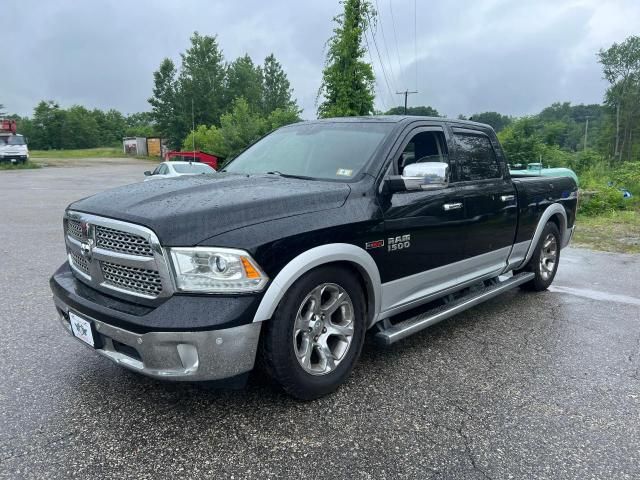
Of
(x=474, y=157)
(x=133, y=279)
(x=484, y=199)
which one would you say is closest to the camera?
(x=133, y=279)

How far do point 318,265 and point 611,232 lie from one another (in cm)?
945

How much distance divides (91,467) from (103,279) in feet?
3.38

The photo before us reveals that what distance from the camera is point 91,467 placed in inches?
97.0

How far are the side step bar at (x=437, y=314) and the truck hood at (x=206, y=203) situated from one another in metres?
1.02

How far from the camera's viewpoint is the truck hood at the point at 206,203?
2.63 metres

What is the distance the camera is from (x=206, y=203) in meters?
2.84

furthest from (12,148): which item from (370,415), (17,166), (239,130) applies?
(370,415)

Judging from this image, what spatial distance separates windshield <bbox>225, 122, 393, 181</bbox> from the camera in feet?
12.0

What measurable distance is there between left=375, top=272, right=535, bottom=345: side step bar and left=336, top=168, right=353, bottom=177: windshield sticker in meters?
1.14

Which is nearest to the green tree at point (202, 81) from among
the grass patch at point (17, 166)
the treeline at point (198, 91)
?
the treeline at point (198, 91)

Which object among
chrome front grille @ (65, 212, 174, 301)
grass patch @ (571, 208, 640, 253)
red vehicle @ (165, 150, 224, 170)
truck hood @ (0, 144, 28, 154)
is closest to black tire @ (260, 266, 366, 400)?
chrome front grille @ (65, 212, 174, 301)

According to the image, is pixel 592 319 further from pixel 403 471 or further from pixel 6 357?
pixel 6 357

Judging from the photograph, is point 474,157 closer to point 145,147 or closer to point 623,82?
point 145,147

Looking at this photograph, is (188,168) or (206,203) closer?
(206,203)
